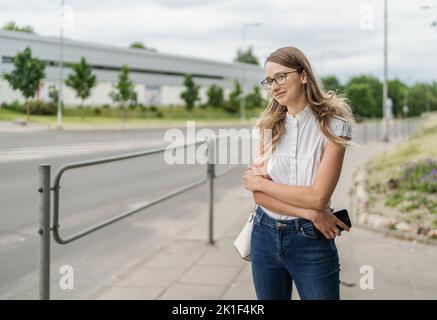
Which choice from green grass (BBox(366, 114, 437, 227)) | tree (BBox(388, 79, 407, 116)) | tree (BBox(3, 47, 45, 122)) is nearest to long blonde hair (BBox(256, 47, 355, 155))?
tree (BBox(3, 47, 45, 122))

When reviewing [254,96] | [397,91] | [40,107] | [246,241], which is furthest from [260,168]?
[397,91]

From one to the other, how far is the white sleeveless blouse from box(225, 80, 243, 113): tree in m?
4.83

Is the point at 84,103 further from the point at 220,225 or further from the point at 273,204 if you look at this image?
the point at 220,225

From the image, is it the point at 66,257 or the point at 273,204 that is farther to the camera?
the point at 66,257

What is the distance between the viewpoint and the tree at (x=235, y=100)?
7.49 m

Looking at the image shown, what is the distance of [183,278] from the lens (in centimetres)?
483

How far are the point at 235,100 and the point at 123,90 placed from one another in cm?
404

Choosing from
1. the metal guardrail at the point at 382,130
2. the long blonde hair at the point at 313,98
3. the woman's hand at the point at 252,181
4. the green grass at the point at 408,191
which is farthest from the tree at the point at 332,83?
the metal guardrail at the point at 382,130

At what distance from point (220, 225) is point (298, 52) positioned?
5283 mm

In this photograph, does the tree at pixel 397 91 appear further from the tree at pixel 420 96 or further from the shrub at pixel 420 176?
the shrub at pixel 420 176

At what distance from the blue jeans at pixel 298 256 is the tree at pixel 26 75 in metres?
1.71

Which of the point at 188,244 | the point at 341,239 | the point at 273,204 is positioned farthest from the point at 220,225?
the point at 273,204

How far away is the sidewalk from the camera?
4.38 m
